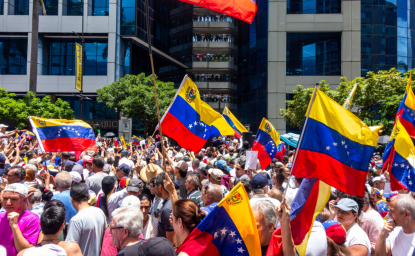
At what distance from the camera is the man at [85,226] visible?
409cm

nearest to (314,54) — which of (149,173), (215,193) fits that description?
(149,173)

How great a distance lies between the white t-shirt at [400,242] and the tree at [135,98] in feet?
100

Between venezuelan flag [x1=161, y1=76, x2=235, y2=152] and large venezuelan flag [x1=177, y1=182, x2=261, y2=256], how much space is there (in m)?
3.83

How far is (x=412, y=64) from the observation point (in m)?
36.1

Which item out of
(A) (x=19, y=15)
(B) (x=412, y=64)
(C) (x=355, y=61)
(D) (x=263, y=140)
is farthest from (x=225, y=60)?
(D) (x=263, y=140)

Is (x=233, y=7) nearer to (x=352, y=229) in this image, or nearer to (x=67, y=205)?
(x=352, y=229)

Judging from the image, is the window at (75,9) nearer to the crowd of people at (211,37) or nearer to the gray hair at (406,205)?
the crowd of people at (211,37)

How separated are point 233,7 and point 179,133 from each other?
2.81m

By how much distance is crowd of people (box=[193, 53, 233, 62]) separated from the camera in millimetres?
48188

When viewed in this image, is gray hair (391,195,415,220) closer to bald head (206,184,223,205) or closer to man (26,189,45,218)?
bald head (206,184,223,205)

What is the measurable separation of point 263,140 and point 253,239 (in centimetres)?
714

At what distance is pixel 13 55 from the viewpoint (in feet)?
131

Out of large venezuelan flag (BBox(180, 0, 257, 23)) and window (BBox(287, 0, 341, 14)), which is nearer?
large venezuelan flag (BBox(180, 0, 257, 23))

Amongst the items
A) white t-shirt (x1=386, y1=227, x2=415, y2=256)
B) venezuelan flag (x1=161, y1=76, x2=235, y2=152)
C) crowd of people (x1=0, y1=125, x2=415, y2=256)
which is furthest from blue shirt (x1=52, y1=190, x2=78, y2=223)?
white t-shirt (x1=386, y1=227, x2=415, y2=256)
